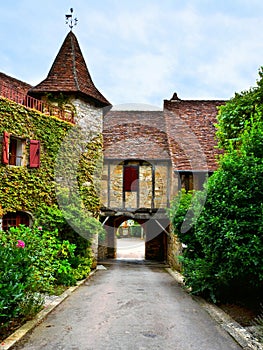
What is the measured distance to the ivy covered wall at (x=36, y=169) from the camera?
10.6m

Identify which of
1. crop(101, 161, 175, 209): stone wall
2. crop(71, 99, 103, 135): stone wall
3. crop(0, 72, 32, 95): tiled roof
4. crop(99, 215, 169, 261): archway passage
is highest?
crop(0, 72, 32, 95): tiled roof

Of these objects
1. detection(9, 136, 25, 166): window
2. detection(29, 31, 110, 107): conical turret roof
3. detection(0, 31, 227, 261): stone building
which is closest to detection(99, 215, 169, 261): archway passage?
detection(0, 31, 227, 261): stone building

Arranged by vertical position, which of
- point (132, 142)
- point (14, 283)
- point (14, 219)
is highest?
point (132, 142)

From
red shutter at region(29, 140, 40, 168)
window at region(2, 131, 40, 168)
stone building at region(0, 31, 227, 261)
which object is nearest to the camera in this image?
window at region(2, 131, 40, 168)

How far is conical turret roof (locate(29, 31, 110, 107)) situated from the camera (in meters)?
14.0

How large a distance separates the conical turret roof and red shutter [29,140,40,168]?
3303 mm

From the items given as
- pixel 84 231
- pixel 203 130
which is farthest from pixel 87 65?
Result: pixel 84 231

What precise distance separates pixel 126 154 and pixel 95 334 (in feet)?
35.8

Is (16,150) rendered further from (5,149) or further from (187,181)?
(187,181)

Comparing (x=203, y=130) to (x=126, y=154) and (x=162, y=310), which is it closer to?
(x=126, y=154)

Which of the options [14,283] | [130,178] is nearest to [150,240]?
[130,178]

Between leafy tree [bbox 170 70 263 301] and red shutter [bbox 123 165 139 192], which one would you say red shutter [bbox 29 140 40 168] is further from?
leafy tree [bbox 170 70 263 301]

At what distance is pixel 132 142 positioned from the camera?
1684 cm

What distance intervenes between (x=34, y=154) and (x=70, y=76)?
4619 mm
